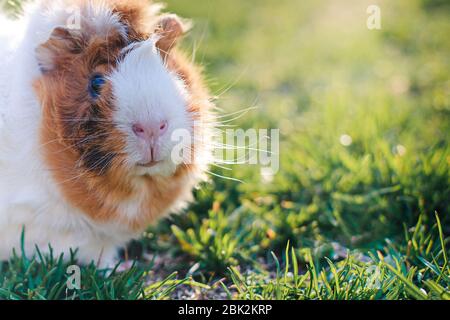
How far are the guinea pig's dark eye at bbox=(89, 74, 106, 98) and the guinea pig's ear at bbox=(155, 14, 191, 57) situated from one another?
34 cm

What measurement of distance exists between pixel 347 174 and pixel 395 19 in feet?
11.4

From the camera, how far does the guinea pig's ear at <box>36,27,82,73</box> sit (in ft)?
7.54

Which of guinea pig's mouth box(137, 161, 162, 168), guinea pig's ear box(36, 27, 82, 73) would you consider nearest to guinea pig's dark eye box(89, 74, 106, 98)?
guinea pig's ear box(36, 27, 82, 73)

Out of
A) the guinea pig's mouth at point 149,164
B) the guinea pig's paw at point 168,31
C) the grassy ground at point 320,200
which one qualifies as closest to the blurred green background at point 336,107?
the grassy ground at point 320,200

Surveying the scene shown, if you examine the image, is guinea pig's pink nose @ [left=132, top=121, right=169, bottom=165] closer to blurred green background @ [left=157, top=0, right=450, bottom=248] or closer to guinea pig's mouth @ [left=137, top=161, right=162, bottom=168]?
guinea pig's mouth @ [left=137, top=161, right=162, bottom=168]

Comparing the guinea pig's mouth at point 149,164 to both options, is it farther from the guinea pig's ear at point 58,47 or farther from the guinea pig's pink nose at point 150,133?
the guinea pig's ear at point 58,47

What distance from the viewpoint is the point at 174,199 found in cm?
263

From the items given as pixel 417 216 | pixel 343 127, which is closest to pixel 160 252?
pixel 417 216

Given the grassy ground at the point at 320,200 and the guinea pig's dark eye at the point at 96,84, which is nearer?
the guinea pig's dark eye at the point at 96,84

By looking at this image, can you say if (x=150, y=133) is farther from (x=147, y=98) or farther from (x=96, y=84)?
(x=96, y=84)

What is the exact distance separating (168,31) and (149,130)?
23.8 inches

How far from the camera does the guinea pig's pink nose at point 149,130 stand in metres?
2.12
